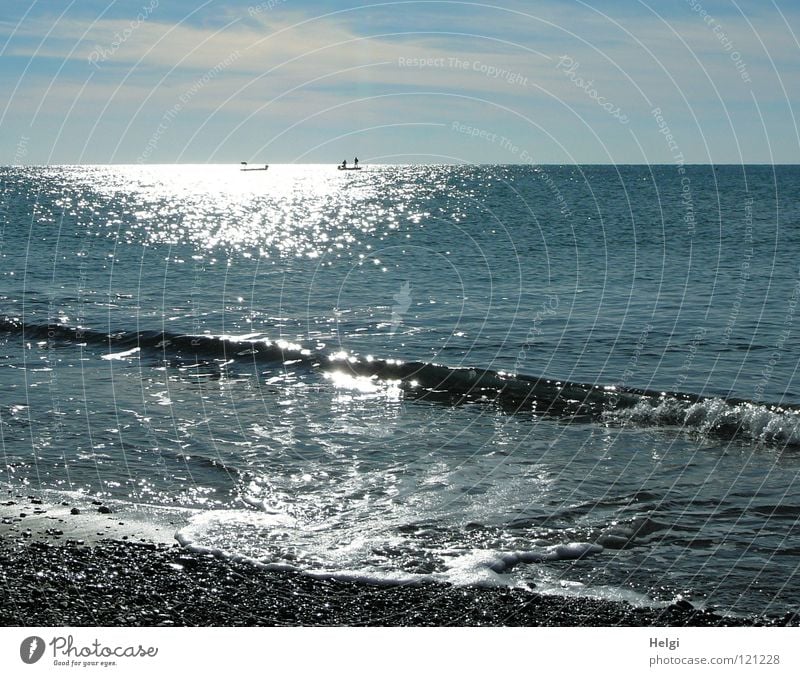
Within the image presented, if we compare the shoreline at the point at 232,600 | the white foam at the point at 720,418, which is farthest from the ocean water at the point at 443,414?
the shoreline at the point at 232,600

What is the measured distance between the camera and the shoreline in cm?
1059

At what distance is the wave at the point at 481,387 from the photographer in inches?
861

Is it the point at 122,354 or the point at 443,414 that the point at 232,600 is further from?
the point at 122,354

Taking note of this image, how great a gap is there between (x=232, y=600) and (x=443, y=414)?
12.8m

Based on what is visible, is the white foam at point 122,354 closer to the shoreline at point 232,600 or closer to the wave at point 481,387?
the wave at point 481,387

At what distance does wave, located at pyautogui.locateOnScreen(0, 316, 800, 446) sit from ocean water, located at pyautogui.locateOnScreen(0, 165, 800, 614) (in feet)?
0.35

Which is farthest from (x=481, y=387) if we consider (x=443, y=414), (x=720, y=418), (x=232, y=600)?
(x=232, y=600)

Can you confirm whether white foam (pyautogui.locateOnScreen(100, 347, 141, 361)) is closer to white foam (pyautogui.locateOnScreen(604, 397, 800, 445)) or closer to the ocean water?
the ocean water

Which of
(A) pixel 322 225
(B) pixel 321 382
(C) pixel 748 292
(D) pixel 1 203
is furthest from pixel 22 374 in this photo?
(D) pixel 1 203

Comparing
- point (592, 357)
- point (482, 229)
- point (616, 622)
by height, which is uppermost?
point (482, 229)

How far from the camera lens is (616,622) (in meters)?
11.0

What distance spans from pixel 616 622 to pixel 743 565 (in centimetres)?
330

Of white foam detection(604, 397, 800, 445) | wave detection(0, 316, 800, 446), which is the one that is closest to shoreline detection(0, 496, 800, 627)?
white foam detection(604, 397, 800, 445)

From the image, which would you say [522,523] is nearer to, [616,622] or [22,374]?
[616,622]
